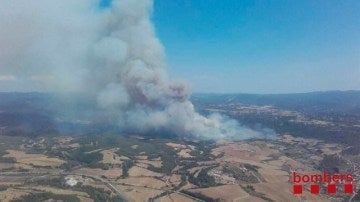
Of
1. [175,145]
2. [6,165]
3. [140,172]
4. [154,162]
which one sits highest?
[175,145]

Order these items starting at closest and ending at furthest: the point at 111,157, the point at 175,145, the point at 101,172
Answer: the point at 101,172, the point at 111,157, the point at 175,145

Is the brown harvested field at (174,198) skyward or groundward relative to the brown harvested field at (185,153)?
groundward

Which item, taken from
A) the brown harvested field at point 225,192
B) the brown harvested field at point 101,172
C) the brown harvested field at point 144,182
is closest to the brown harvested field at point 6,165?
the brown harvested field at point 101,172

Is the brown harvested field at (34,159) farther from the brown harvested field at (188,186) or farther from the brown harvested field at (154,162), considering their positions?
the brown harvested field at (188,186)

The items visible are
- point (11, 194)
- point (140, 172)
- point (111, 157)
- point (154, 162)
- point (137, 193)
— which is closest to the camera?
point (11, 194)

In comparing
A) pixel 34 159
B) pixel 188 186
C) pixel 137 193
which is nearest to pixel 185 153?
pixel 188 186

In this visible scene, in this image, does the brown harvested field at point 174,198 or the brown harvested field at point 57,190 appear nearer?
the brown harvested field at point 174,198

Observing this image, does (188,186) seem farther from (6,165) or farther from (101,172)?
(6,165)
